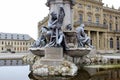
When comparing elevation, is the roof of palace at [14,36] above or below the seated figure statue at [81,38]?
above

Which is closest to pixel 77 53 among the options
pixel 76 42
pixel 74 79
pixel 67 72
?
pixel 76 42

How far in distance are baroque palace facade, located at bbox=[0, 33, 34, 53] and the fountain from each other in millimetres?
118283

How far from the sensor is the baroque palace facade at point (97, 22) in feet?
214

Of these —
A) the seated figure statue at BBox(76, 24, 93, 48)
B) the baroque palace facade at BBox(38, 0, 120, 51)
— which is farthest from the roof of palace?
the seated figure statue at BBox(76, 24, 93, 48)

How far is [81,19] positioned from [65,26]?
5109cm

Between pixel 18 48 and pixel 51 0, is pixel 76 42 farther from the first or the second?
pixel 18 48

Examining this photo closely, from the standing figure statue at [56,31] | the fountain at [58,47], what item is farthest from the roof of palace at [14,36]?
the standing figure statue at [56,31]

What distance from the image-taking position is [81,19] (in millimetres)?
66875

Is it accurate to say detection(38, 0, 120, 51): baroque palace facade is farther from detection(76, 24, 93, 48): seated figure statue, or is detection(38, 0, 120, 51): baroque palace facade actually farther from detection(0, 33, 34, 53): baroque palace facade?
detection(0, 33, 34, 53): baroque palace facade

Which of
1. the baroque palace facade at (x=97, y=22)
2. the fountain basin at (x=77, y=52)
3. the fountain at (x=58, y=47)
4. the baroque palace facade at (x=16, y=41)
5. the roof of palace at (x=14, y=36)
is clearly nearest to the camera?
the fountain at (x=58, y=47)

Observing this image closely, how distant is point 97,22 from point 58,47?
60.7 meters

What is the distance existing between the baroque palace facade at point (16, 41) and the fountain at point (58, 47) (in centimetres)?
11828

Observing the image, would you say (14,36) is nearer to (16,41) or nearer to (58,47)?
(16,41)

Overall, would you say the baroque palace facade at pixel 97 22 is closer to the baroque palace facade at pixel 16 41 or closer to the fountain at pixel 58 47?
the fountain at pixel 58 47
